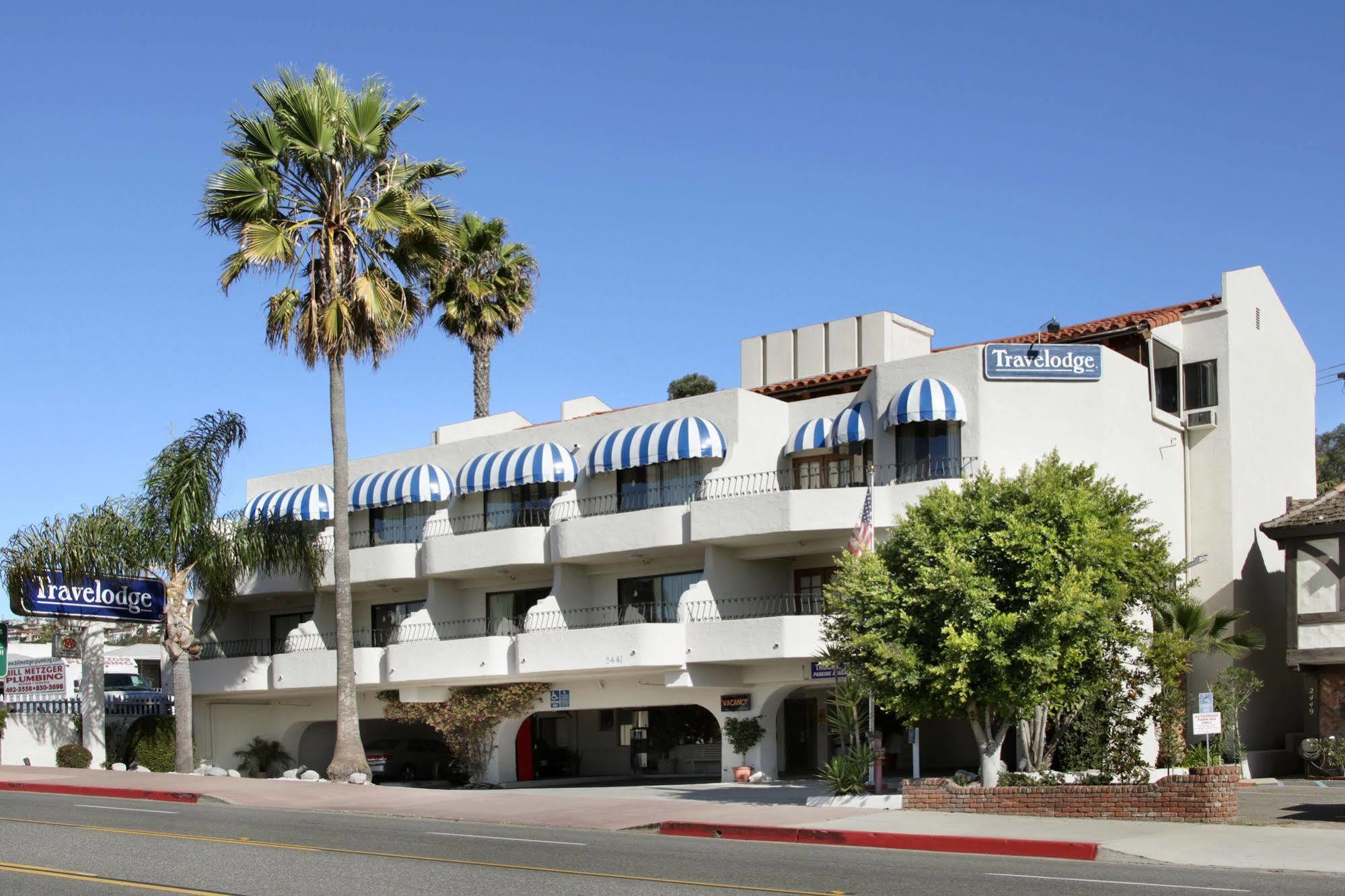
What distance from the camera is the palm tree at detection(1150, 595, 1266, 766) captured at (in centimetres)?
2722

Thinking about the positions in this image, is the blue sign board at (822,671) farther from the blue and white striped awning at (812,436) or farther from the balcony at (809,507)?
the blue and white striped awning at (812,436)

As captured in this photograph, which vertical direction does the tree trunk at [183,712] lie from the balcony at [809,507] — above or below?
below

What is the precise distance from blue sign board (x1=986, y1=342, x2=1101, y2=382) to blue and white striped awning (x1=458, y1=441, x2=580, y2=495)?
11.0 metres

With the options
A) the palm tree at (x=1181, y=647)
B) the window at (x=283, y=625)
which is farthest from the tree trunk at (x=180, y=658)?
the palm tree at (x=1181, y=647)

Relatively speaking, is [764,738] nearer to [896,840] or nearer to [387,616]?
[896,840]

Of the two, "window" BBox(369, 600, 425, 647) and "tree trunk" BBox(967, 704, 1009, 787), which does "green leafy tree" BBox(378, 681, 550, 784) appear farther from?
"tree trunk" BBox(967, 704, 1009, 787)

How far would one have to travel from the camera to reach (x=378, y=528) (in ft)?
131

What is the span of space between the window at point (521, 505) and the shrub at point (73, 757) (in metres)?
12.0

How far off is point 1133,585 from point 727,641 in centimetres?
1016

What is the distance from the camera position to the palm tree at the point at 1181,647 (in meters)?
27.2

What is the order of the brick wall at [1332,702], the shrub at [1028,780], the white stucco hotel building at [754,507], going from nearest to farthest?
1. the shrub at [1028,780]
2. the white stucco hotel building at [754,507]
3. the brick wall at [1332,702]

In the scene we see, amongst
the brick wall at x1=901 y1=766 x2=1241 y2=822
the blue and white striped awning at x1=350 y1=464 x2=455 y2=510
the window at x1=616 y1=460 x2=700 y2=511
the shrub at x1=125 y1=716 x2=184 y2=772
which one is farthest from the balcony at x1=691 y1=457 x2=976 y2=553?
the shrub at x1=125 y1=716 x2=184 y2=772

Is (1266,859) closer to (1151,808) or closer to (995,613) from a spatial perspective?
(1151,808)

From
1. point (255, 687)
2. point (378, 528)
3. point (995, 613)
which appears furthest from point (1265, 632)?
point (255, 687)
